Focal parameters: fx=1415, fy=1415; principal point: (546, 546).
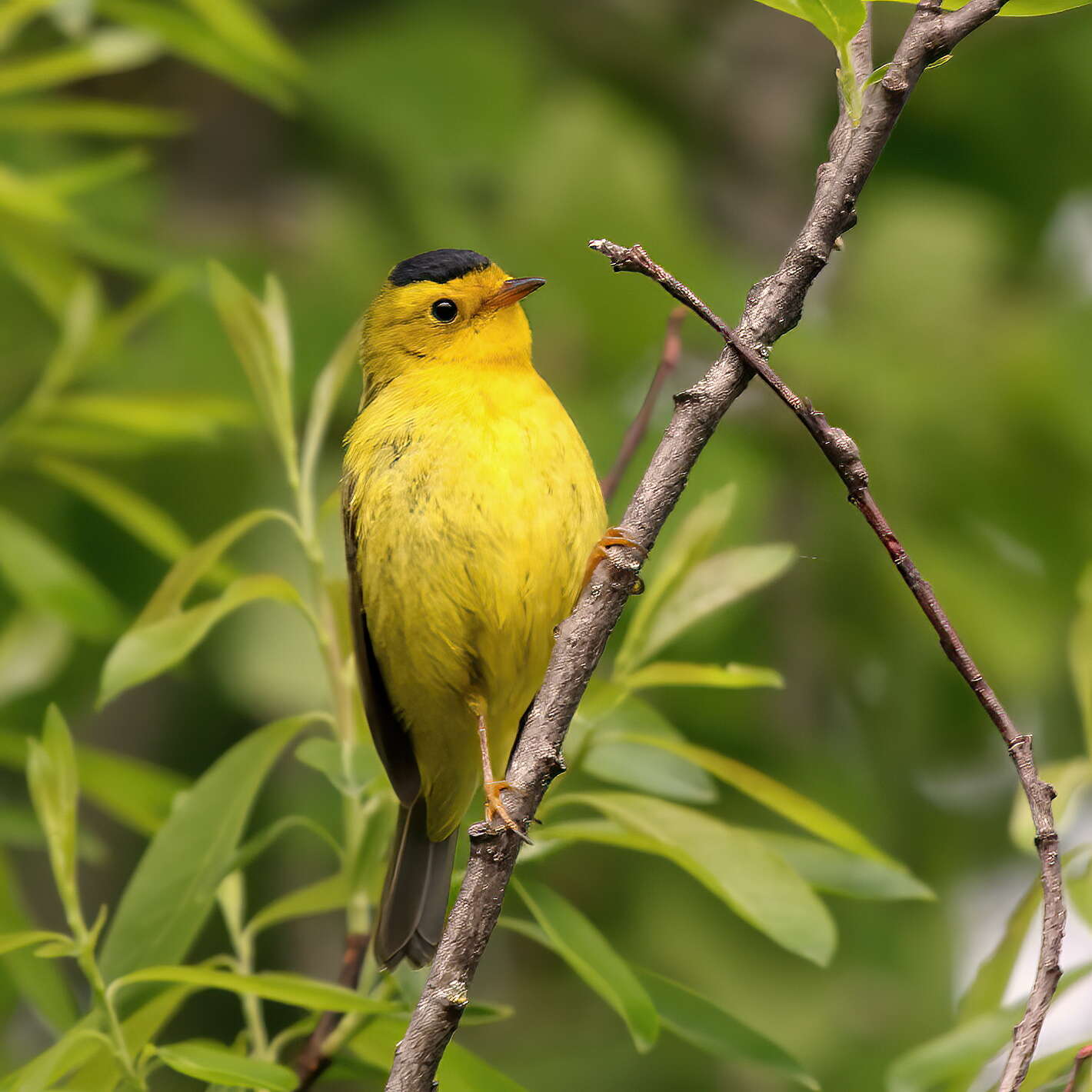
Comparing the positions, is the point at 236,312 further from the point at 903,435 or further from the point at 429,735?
the point at 903,435

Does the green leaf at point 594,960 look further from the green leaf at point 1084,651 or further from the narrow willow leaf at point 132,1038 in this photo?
the green leaf at point 1084,651

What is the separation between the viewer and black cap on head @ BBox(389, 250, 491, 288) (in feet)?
11.5

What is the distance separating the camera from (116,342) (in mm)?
3748

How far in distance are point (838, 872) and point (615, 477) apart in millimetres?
1014

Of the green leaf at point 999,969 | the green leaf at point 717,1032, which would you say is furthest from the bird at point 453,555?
the green leaf at point 999,969

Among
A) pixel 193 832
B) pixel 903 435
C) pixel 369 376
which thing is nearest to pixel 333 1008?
pixel 193 832

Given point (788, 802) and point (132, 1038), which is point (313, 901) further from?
Answer: point (788, 802)

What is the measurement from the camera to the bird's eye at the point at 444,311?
3.48 meters

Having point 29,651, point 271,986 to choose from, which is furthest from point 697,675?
point 29,651

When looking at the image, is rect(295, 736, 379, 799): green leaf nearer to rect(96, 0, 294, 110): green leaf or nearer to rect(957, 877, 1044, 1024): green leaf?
rect(957, 877, 1044, 1024): green leaf

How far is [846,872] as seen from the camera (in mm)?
2668

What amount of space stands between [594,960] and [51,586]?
1550 millimetres

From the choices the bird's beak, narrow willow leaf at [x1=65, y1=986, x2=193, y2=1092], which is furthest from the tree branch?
the bird's beak

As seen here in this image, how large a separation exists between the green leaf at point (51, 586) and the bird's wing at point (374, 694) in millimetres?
558
